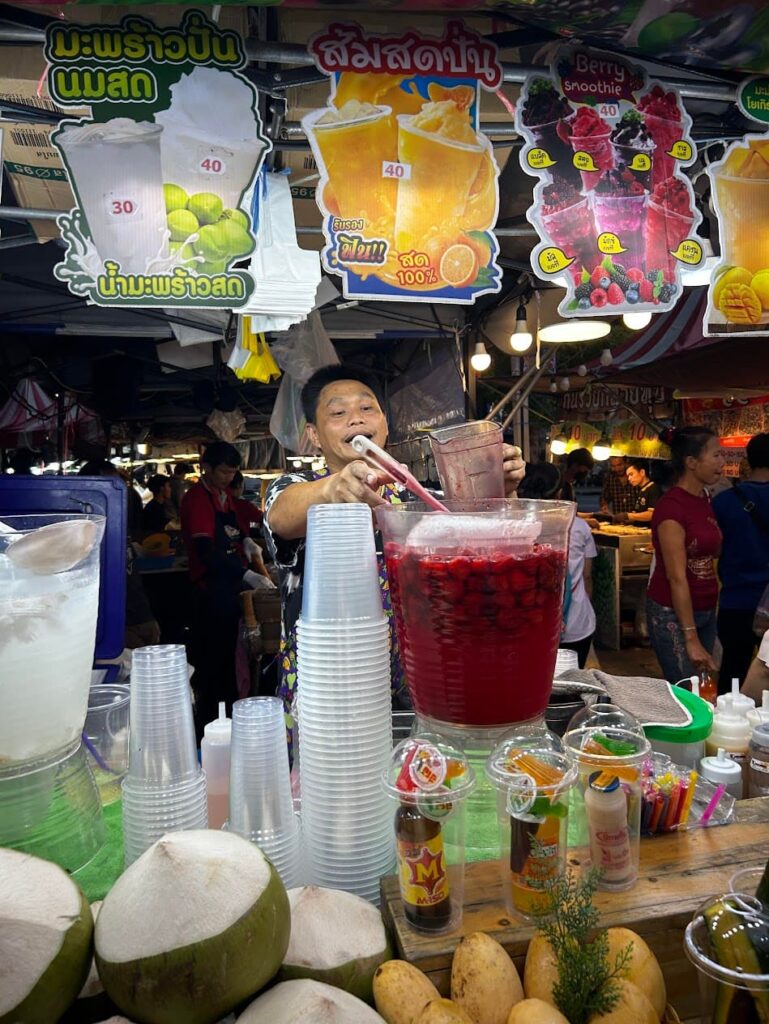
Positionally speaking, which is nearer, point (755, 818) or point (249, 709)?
point (249, 709)

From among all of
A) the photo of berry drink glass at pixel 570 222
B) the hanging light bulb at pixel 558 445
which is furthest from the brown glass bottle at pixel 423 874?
the hanging light bulb at pixel 558 445

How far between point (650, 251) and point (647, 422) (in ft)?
22.7

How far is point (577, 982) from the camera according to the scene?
0.79 m

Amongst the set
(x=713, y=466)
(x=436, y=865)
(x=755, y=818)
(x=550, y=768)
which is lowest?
(x=755, y=818)

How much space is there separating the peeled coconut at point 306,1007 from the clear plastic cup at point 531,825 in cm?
29

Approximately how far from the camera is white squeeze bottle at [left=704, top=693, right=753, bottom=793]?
4.92 feet

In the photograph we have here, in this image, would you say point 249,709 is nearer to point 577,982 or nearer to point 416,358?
point 577,982

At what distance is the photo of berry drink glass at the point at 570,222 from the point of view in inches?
93.6

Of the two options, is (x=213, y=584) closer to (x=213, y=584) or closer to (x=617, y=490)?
(x=213, y=584)

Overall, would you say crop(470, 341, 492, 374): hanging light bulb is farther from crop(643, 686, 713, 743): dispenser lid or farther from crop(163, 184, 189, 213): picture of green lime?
crop(643, 686, 713, 743): dispenser lid

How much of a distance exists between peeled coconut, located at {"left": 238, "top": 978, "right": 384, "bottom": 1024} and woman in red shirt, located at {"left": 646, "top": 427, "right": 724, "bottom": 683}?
3.44m

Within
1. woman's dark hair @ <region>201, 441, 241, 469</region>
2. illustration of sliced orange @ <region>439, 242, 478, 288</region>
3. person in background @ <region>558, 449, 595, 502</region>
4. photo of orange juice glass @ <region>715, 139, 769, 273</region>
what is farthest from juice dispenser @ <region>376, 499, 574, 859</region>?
person in background @ <region>558, 449, 595, 502</region>

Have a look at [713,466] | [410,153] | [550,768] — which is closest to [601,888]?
[550,768]

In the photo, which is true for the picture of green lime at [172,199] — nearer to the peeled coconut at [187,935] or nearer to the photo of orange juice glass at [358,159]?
the photo of orange juice glass at [358,159]
